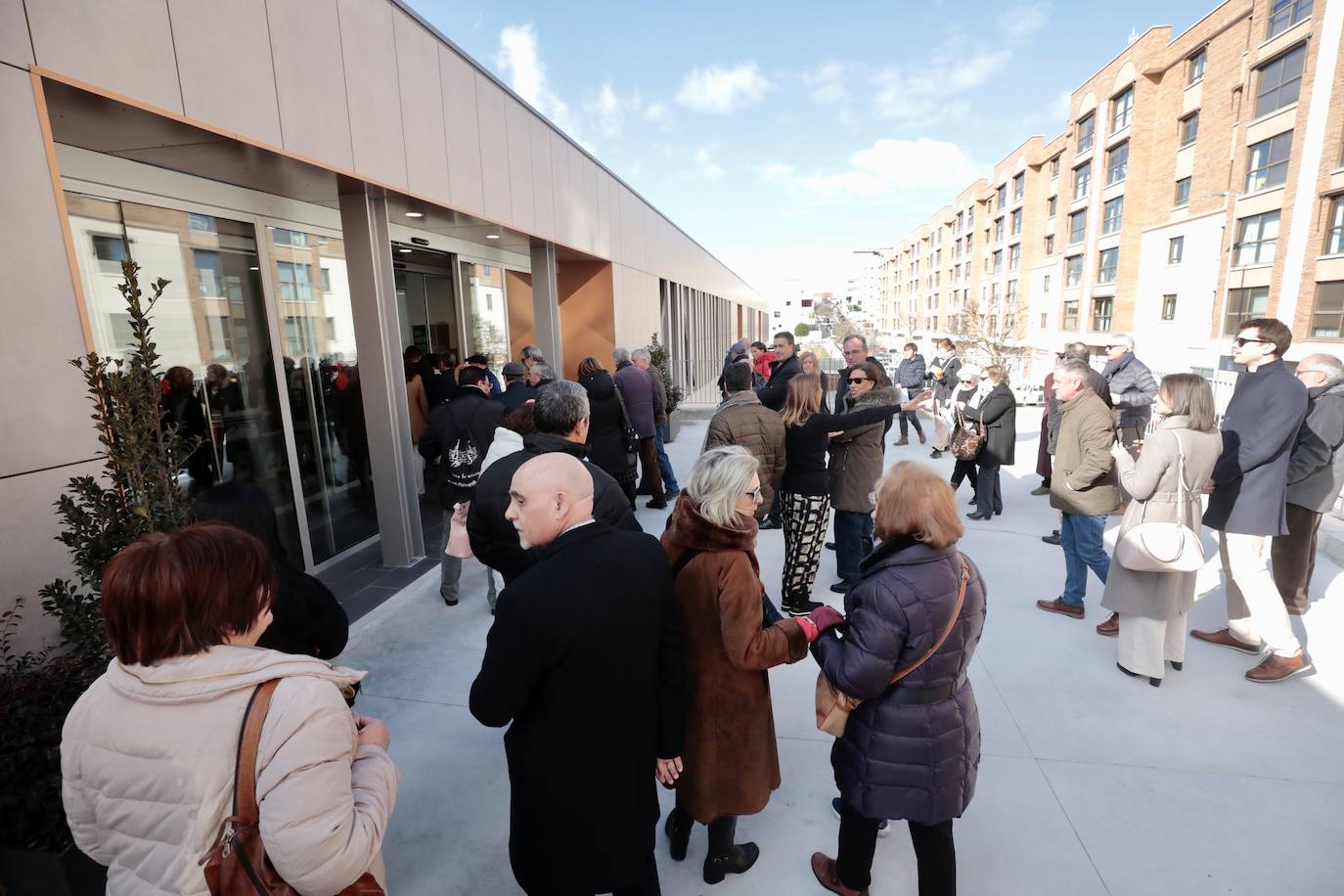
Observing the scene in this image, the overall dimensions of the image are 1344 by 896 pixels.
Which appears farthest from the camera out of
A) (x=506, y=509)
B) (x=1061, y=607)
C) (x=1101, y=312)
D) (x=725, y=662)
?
(x=1101, y=312)

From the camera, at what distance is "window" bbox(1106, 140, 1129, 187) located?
3372 cm

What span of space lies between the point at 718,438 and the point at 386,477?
3.01 m

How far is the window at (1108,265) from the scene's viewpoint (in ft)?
113

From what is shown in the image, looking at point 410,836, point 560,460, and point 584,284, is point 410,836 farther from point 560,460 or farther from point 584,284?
point 584,284

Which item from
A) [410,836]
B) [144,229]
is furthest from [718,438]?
[144,229]

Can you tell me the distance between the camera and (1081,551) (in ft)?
14.7

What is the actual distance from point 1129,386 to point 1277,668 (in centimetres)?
415

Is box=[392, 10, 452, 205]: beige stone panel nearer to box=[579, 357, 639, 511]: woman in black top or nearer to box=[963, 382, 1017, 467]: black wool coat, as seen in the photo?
box=[579, 357, 639, 511]: woman in black top

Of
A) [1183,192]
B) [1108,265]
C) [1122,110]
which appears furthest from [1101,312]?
[1122,110]

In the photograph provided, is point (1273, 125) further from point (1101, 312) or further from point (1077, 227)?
point (1077, 227)

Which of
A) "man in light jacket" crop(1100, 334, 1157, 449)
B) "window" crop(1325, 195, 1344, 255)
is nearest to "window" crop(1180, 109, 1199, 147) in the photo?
"window" crop(1325, 195, 1344, 255)

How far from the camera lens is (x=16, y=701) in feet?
6.75

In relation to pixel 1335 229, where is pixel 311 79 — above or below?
below

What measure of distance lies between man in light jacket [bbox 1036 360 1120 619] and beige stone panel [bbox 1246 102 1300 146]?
29088 millimetres
